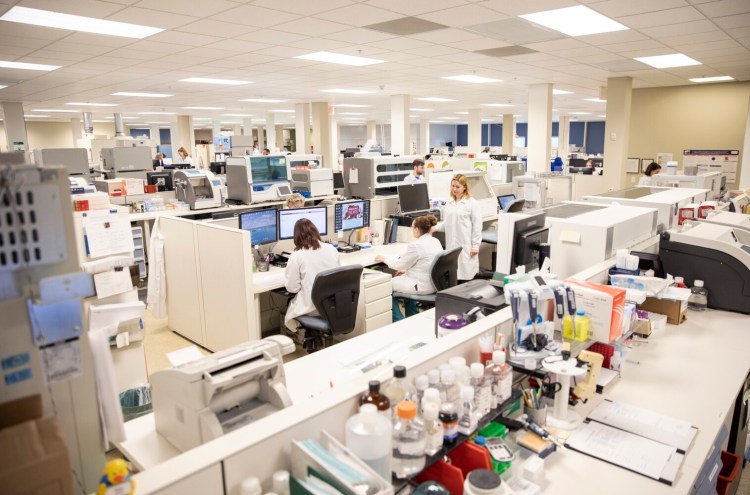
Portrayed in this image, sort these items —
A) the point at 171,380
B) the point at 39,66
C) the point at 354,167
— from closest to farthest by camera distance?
the point at 171,380 → the point at 354,167 → the point at 39,66

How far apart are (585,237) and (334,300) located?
160cm

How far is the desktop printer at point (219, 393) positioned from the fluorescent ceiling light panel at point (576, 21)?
12.0 ft

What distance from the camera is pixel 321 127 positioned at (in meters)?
11.8

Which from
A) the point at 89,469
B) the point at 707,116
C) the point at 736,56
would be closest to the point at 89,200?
the point at 89,469

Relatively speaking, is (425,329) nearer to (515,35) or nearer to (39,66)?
(515,35)

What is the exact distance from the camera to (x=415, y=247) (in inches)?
154

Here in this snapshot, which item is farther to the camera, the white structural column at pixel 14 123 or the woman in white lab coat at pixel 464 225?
the white structural column at pixel 14 123

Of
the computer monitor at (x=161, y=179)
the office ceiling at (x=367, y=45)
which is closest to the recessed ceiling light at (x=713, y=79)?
the office ceiling at (x=367, y=45)

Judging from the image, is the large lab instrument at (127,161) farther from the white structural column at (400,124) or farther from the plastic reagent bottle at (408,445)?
the plastic reagent bottle at (408,445)

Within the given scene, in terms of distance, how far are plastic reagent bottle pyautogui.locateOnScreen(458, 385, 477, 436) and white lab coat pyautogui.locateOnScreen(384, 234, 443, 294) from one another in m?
2.37

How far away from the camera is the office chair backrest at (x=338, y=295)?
324 cm

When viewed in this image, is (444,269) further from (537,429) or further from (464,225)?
(537,429)

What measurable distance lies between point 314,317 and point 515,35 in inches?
127

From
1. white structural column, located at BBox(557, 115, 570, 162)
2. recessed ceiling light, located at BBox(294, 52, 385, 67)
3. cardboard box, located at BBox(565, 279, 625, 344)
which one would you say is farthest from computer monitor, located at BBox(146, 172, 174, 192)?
white structural column, located at BBox(557, 115, 570, 162)
